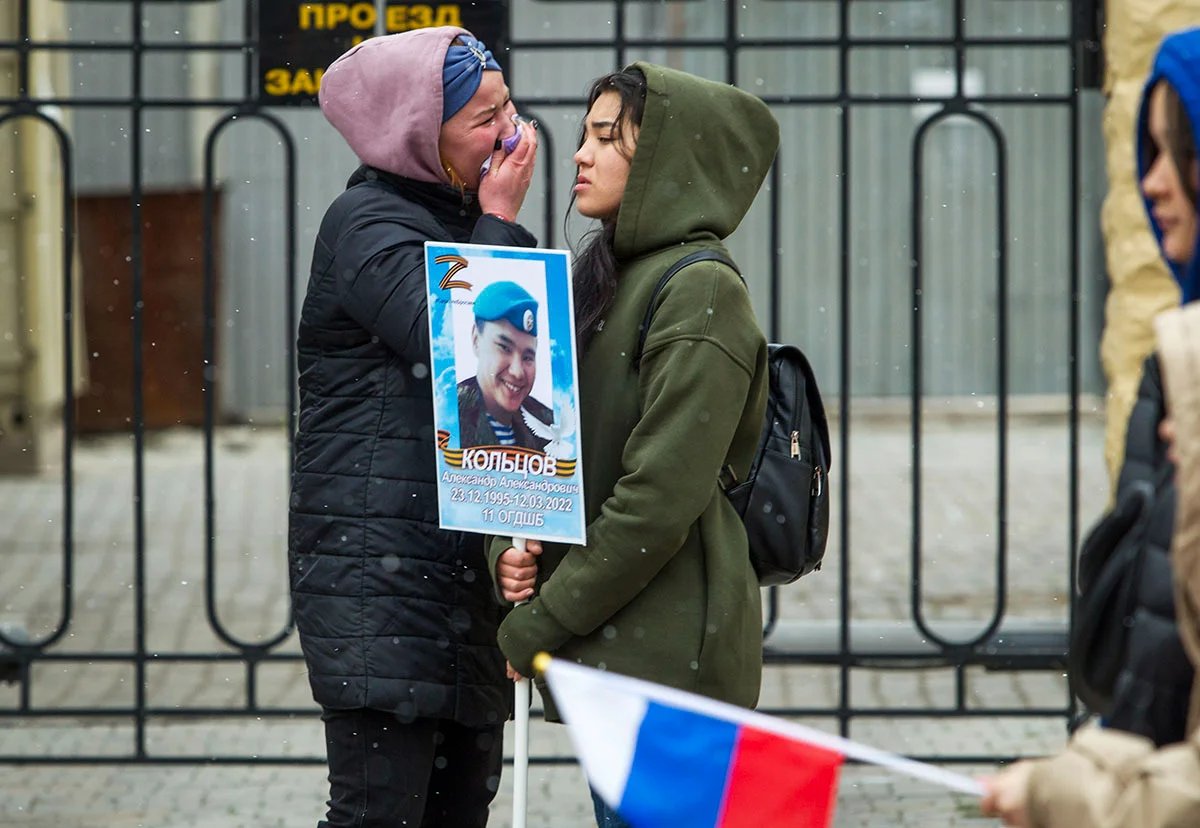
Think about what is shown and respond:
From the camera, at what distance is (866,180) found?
553 inches

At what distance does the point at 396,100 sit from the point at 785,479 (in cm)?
99

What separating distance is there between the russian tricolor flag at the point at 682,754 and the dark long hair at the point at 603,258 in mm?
997

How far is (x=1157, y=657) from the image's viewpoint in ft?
6.61

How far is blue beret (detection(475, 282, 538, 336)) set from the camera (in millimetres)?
3072

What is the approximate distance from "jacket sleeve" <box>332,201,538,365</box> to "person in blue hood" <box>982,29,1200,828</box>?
55.0 inches

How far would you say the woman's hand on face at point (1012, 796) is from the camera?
200 cm

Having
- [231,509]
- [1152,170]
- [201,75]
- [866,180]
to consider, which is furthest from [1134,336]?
[201,75]

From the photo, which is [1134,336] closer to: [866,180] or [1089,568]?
[1089,568]

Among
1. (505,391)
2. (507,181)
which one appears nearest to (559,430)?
(505,391)

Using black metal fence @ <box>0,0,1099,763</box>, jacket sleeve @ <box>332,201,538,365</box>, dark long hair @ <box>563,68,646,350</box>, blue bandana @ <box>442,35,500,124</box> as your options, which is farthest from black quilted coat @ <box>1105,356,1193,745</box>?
black metal fence @ <box>0,0,1099,763</box>

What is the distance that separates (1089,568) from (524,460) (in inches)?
46.2

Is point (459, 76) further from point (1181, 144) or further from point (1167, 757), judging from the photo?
point (1167, 757)

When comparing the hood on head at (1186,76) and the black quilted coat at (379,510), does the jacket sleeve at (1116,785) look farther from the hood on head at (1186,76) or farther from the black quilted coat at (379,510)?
the black quilted coat at (379,510)

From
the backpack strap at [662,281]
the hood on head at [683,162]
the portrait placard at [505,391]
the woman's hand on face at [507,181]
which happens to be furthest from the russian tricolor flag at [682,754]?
the woman's hand on face at [507,181]
